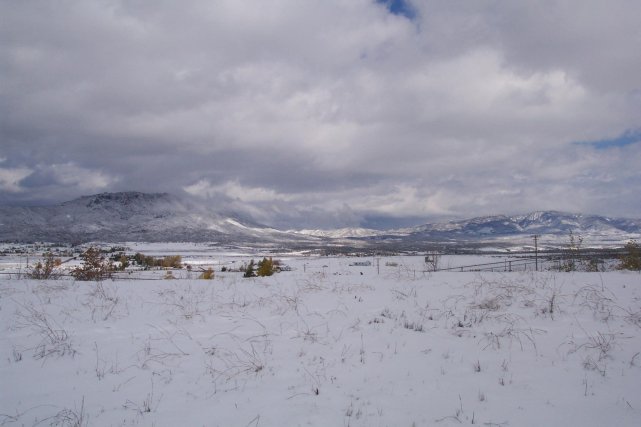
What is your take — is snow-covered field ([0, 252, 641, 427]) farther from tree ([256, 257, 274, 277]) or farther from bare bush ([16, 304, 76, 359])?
tree ([256, 257, 274, 277])

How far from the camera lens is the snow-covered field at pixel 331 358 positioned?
5293 mm

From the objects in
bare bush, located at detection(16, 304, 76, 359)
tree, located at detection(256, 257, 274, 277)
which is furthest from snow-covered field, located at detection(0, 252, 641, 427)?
tree, located at detection(256, 257, 274, 277)

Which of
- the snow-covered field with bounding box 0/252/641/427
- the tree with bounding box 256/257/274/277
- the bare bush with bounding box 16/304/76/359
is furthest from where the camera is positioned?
the tree with bounding box 256/257/274/277

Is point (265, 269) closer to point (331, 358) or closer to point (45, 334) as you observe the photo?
point (45, 334)

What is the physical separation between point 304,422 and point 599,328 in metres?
6.68

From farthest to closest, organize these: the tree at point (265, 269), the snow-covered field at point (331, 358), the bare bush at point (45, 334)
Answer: the tree at point (265, 269), the bare bush at point (45, 334), the snow-covered field at point (331, 358)

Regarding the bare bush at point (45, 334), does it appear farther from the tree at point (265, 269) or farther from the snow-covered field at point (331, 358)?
the tree at point (265, 269)

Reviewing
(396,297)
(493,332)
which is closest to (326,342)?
(493,332)

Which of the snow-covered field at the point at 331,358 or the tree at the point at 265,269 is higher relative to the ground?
the snow-covered field at the point at 331,358

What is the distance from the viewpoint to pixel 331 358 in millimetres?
7070

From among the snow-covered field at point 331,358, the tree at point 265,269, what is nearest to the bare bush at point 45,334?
the snow-covered field at point 331,358

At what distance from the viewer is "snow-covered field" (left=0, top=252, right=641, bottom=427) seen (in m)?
5.29

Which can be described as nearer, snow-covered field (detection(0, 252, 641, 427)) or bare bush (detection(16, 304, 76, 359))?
snow-covered field (detection(0, 252, 641, 427))

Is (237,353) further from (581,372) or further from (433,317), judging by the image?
(581,372)
